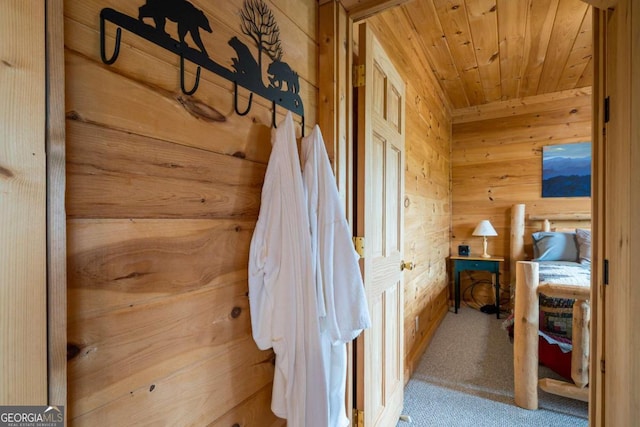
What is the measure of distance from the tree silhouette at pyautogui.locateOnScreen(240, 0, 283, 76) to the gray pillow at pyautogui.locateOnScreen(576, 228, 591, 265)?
3.66m

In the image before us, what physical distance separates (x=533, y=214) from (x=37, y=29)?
4516 millimetres

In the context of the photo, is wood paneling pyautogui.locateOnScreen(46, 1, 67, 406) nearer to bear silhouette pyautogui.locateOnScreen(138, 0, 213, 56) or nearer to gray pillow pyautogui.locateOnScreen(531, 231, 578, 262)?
bear silhouette pyautogui.locateOnScreen(138, 0, 213, 56)

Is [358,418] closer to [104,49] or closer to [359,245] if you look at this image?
[359,245]

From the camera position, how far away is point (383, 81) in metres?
1.55

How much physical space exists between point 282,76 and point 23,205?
30.4 inches

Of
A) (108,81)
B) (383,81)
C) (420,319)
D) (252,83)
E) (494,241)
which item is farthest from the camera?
(494,241)

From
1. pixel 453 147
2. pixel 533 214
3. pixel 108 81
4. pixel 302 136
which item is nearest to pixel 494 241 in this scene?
pixel 533 214

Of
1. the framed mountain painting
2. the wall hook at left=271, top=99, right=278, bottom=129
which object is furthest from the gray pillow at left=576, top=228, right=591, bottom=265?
the wall hook at left=271, top=99, right=278, bottom=129

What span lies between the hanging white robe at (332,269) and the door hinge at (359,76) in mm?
540

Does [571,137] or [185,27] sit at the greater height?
[571,137]

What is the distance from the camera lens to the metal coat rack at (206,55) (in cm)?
57

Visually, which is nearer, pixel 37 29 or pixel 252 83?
pixel 37 29

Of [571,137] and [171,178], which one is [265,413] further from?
[571,137]

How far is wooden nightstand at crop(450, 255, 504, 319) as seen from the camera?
351 centimetres
